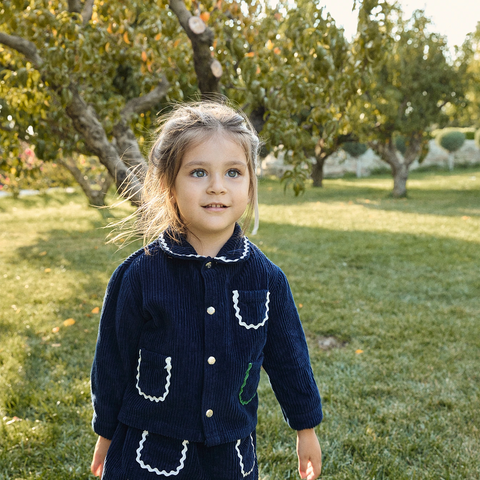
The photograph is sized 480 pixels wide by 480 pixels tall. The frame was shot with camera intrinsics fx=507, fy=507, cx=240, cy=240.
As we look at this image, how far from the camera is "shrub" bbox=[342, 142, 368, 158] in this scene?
22578mm

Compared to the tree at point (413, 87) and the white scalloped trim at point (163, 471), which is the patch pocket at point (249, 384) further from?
the tree at point (413, 87)

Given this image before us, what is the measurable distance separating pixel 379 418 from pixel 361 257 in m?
4.09

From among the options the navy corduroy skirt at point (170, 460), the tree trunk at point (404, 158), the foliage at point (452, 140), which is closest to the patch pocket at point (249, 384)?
the navy corduroy skirt at point (170, 460)

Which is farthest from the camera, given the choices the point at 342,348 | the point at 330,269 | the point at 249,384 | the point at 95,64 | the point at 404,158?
the point at 404,158

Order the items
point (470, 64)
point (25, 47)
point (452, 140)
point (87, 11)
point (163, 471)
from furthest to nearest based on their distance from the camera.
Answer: point (452, 140) → point (470, 64) → point (87, 11) → point (25, 47) → point (163, 471)

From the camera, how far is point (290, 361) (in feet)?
5.31

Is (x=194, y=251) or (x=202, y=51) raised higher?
(x=202, y=51)

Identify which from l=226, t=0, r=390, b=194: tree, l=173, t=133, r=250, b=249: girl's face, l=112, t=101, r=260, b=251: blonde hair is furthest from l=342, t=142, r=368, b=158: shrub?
l=173, t=133, r=250, b=249: girl's face

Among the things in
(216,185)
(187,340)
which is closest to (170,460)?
(187,340)

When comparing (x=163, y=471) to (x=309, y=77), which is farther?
(x=309, y=77)

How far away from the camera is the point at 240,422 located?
58.5 inches

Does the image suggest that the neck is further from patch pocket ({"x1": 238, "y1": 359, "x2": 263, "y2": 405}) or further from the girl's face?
patch pocket ({"x1": 238, "y1": 359, "x2": 263, "y2": 405})

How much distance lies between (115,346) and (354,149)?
2246cm

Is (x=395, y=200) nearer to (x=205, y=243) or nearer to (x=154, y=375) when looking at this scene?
(x=205, y=243)
